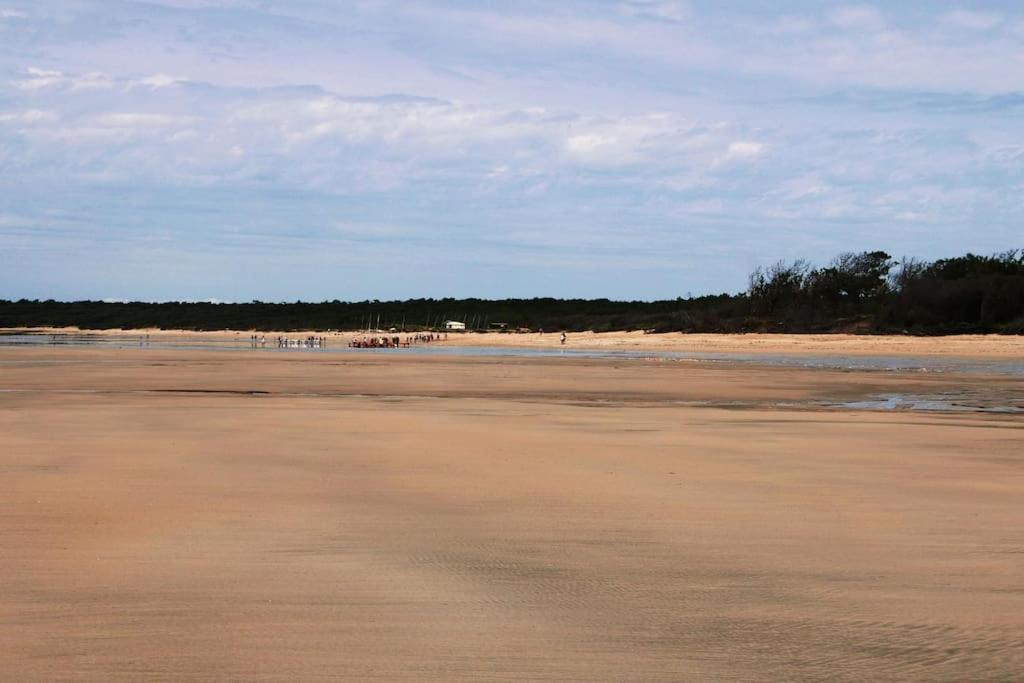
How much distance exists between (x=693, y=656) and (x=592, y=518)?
304 centimetres

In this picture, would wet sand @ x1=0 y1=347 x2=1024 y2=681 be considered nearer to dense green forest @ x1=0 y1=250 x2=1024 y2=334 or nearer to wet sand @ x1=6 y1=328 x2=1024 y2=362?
wet sand @ x1=6 y1=328 x2=1024 y2=362

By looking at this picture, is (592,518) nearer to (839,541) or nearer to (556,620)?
(839,541)

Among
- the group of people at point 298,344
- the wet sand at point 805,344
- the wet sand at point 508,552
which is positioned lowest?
the wet sand at point 508,552

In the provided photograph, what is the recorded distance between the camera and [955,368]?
34.6 m

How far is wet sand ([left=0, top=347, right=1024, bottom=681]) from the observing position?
4520 mm

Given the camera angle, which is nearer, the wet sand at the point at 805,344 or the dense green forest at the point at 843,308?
the wet sand at the point at 805,344

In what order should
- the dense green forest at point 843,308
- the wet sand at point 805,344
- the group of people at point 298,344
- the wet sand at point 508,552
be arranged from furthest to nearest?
1. the group of people at point 298,344
2. the dense green forest at point 843,308
3. the wet sand at point 805,344
4. the wet sand at point 508,552

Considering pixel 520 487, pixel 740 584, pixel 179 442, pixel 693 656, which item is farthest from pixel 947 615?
pixel 179 442

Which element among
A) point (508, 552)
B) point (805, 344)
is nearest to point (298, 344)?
point (805, 344)

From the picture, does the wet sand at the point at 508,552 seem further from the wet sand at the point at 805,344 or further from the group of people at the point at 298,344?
the group of people at the point at 298,344

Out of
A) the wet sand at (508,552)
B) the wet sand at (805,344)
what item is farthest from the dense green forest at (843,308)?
the wet sand at (508,552)

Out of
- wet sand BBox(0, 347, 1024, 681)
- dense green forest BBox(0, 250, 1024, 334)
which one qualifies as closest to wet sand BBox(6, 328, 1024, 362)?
Result: dense green forest BBox(0, 250, 1024, 334)

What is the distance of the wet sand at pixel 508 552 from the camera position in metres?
4.52

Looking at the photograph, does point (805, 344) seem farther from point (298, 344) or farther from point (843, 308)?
point (298, 344)
